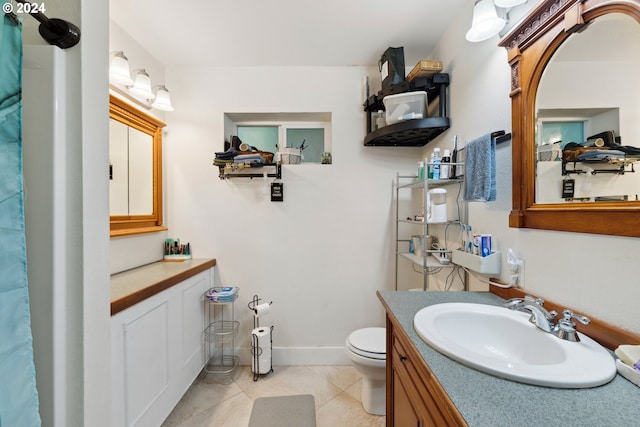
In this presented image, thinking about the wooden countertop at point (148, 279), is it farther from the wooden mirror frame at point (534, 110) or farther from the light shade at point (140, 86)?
the wooden mirror frame at point (534, 110)

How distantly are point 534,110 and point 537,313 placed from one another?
2.65 feet

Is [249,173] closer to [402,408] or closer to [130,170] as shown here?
[130,170]

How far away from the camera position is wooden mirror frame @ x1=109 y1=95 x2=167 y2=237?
1667mm

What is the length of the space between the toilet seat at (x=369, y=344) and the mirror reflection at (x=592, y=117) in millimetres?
1192

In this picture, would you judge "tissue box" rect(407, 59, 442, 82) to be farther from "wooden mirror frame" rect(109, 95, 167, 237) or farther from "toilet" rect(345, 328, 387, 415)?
"wooden mirror frame" rect(109, 95, 167, 237)

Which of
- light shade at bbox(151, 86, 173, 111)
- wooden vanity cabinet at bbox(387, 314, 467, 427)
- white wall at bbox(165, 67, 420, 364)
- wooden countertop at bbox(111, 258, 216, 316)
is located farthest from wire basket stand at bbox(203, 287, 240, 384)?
light shade at bbox(151, 86, 173, 111)

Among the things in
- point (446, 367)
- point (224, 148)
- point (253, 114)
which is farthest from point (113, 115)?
point (446, 367)

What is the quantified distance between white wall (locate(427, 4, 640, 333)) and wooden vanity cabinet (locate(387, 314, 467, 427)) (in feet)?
2.02

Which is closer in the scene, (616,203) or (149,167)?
(616,203)

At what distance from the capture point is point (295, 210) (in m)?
2.20

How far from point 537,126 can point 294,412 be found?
2.07m

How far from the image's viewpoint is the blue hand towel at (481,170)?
3.93 ft

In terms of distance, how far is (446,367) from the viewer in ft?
2.17

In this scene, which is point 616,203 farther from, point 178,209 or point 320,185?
point 178,209
